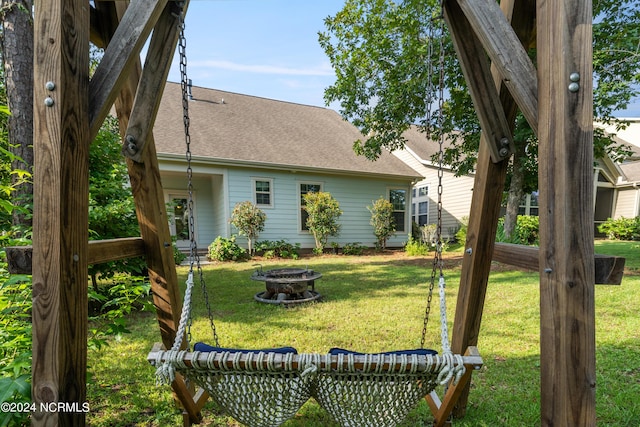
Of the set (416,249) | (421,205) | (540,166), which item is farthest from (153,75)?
(421,205)

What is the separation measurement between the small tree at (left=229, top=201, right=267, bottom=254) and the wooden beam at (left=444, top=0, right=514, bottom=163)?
8.33m

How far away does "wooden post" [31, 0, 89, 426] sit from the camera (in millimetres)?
1110

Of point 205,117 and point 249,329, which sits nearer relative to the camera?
point 249,329

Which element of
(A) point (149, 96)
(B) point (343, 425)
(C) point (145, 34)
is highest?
(C) point (145, 34)

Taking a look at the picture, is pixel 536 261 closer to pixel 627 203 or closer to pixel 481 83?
pixel 481 83

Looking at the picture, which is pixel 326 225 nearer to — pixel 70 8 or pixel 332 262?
pixel 332 262

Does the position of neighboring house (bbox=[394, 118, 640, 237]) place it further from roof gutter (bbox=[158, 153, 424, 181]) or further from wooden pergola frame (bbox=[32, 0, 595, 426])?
wooden pergola frame (bbox=[32, 0, 595, 426])

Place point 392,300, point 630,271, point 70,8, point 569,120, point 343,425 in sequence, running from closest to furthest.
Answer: point 569,120 < point 70,8 < point 343,425 < point 392,300 < point 630,271

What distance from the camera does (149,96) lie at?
158 cm

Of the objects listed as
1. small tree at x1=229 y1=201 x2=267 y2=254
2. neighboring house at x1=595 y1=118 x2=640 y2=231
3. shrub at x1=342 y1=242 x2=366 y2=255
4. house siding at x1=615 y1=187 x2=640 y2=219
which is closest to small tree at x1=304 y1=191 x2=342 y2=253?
shrub at x1=342 y1=242 x2=366 y2=255

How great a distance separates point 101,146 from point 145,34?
341 cm

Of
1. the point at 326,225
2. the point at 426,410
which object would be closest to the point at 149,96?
the point at 426,410

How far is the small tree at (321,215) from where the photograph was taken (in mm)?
10258

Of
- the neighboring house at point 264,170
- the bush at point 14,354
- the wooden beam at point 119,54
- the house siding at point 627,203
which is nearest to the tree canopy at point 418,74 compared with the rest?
the neighboring house at point 264,170
